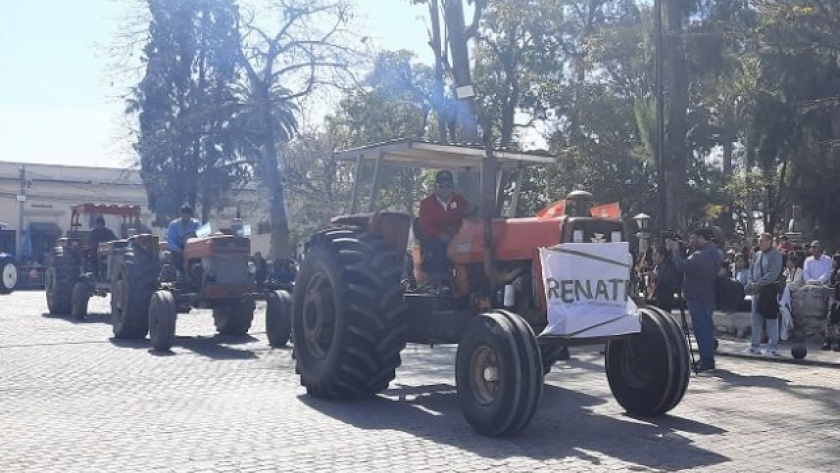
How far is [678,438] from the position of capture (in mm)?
8164

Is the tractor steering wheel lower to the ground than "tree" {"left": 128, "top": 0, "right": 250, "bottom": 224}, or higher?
lower

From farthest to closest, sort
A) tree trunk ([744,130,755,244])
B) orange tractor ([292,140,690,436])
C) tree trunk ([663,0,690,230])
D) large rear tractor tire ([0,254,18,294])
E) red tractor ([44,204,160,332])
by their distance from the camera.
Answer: tree trunk ([744,130,755,244]), large rear tractor tire ([0,254,18,294]), tree trunk ([663,0,690,230]), red tractor ([44,204,160,332]), orange tractor ([292,140,690,436])

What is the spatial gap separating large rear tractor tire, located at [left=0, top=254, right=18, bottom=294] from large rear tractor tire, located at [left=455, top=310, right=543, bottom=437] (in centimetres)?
2808

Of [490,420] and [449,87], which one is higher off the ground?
[449,87]

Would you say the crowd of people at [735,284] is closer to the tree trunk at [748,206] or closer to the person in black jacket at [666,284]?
the person in black jacket at [666,284]

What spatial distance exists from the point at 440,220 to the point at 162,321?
20.9 feet

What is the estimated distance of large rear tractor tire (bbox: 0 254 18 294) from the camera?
3300cm

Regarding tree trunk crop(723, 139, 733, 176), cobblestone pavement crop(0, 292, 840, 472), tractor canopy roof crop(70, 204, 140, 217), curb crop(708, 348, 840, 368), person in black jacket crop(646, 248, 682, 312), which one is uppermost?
tree trunk crop(723, 139, 733, 176)

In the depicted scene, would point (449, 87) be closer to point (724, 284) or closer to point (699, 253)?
point (724, 284)

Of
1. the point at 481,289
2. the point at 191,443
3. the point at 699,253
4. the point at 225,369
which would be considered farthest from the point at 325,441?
the point at 699,253

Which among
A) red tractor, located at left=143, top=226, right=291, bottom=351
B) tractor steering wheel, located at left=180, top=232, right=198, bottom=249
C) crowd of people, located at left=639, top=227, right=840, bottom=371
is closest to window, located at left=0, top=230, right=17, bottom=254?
tractor steering wheel, located at left=180, top=232, right=198, bottom=249

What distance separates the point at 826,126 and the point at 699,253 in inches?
568

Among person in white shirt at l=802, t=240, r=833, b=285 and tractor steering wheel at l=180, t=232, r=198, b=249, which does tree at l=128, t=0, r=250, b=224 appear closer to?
tractor steering wheel at l=180, t=232, r=198, b=249

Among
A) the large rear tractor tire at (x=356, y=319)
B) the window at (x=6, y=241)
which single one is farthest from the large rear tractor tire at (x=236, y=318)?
the window at (x=6, y=241)
